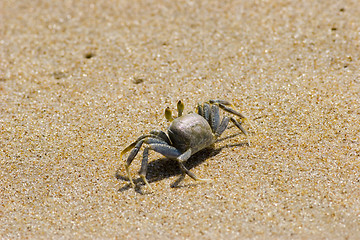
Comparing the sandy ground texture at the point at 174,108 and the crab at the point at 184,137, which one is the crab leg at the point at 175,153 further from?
the sandy ground texture at the point at 174,108

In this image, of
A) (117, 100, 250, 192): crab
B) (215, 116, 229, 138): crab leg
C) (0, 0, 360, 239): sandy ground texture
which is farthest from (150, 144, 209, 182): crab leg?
(215, 116, 229, 138): crab leg

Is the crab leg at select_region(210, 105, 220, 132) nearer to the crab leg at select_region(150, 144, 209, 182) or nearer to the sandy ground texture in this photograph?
the sandy ground texture

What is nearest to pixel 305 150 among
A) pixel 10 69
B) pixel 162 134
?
pixel 162 134

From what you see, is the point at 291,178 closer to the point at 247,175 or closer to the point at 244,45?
the point at 247,175

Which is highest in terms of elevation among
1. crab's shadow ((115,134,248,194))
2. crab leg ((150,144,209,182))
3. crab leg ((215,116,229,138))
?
crab leg ((215,116,229,138))

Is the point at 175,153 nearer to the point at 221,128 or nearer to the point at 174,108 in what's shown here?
the point at 221,128
